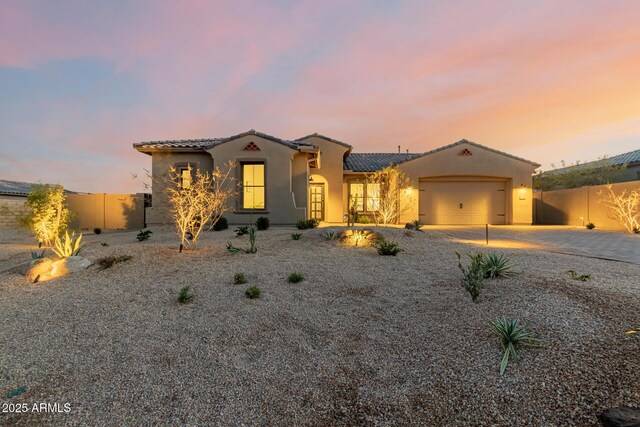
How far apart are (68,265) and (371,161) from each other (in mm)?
16318

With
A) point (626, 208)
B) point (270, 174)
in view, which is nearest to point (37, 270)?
point (270, 174)

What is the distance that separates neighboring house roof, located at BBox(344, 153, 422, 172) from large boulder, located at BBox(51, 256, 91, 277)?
13573mm

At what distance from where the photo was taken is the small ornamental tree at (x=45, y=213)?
30.2ft

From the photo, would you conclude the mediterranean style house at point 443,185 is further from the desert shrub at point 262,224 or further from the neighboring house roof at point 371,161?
the desert shrub at point 262,224

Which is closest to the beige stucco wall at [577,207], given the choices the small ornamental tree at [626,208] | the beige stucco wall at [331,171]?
the small ornamental tree at [626,208]

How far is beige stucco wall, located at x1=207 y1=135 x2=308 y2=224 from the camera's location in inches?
492

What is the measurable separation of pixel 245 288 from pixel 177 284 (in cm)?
125

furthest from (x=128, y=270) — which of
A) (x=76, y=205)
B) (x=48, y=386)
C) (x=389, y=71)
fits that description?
(x=76, y=205)

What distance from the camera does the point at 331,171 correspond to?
16.7 metres

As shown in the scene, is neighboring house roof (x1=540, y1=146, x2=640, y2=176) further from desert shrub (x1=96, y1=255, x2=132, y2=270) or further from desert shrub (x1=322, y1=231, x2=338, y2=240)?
desert shrub (x1=96, y1=255, x2=132, y2=270)

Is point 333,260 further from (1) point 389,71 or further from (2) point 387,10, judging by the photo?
(1) point 389,71

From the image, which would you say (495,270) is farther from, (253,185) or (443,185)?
(443,185)

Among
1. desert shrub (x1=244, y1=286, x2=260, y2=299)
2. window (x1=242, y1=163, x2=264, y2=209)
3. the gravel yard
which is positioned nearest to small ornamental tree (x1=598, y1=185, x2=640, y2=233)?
the gravel yard

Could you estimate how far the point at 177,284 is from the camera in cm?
509
